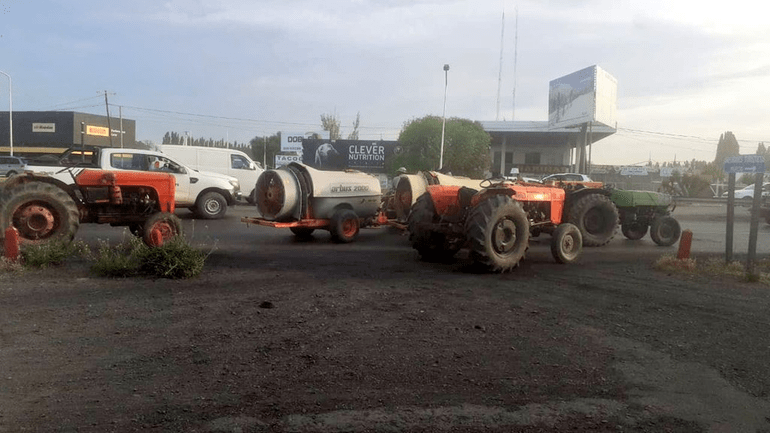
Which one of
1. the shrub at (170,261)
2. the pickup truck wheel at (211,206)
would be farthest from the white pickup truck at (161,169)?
the shrub at (170,261)

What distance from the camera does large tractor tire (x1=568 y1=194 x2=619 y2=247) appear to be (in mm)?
12328

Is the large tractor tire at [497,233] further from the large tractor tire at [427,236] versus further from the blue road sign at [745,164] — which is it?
the blue road sign at [745,164]

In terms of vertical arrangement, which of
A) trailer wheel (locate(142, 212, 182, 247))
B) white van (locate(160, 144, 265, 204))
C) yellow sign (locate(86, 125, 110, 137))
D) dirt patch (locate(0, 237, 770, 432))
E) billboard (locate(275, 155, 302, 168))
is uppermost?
yellow sign (locate(86, 125, 110, 137))

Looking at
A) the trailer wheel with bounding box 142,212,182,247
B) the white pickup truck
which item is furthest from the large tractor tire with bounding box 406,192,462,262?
the white pickup truck

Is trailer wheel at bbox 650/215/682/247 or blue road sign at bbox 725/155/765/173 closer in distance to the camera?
blue road sign at bbox 725/155/765/173

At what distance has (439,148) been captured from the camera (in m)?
43.2

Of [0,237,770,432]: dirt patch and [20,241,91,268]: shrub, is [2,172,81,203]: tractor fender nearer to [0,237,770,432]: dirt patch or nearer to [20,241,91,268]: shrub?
[20,241,91,268]: shrub

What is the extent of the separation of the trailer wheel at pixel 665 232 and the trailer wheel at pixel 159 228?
10621 mm

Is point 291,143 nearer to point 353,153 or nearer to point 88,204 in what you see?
point 353,153

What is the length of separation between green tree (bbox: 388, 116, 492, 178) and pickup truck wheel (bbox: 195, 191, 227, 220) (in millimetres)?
26144

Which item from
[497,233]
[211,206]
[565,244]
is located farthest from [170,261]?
[211,206]

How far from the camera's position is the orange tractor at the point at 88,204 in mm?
10078

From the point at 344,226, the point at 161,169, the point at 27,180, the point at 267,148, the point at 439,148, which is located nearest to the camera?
the point at 27,180

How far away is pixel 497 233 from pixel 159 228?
241 inches
